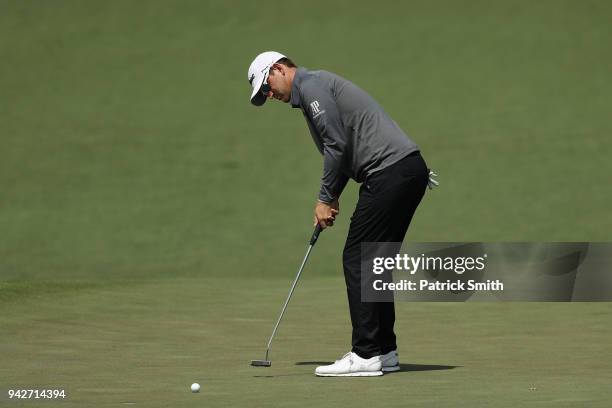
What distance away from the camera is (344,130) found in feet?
19.7

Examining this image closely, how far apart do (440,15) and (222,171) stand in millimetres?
5328

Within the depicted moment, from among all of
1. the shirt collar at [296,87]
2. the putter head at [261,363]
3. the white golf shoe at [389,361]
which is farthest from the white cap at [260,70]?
the white golf shoe at [389,361]

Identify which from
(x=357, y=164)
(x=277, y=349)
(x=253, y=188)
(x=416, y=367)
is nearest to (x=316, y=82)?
(x=357, y=164)

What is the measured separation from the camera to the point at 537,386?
5520 millimetres

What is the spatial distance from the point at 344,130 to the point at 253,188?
25.8ft

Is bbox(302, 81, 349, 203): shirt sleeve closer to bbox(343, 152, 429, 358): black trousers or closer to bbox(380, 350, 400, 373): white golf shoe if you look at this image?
bbox(343, 152, 429, 358): black trousers

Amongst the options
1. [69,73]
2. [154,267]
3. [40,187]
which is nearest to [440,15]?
[69,73]

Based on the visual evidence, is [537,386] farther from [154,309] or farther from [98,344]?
[154,309]

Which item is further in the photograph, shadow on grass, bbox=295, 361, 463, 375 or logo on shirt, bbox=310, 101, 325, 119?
shadow on grass, bbox=295, 361, 463, 375

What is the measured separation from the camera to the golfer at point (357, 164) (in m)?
5.98

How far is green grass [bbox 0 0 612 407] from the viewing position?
6.28 meters

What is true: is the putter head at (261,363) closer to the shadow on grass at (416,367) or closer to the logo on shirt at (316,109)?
the shadow on grass at (416,367)

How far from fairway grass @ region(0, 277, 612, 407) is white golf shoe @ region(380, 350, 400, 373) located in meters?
0.10

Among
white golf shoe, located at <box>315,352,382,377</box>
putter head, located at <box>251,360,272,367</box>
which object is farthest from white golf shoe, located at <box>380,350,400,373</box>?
putter head, located at <box>251,360,272,367</box>
